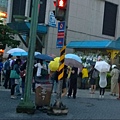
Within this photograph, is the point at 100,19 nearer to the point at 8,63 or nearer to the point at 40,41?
the point at 40,41

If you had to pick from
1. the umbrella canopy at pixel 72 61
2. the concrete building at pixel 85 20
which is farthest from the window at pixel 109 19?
the umbrella canopy at pixel 72 61

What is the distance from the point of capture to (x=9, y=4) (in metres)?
34.7

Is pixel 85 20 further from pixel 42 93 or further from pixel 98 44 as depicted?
pixel 42 93

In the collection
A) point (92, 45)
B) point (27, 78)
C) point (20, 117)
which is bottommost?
point (20, 117)

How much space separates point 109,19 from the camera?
120 feet

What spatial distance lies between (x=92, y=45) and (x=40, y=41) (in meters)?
5.18

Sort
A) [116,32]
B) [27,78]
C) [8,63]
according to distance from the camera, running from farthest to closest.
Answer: [116,32] < [8,63] < [27,78]

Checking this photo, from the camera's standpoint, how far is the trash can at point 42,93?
446 inches

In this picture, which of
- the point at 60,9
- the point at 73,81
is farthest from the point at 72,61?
the point at 60,9

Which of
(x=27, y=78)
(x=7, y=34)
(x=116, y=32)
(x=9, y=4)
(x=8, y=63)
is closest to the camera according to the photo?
(x=27, y=78)

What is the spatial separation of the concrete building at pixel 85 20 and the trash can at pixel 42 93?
65.3ft

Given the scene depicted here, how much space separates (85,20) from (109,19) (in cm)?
341

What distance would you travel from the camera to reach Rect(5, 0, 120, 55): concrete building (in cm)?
3147

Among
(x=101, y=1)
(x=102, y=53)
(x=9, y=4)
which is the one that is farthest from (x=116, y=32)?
(x=9, y=4)
